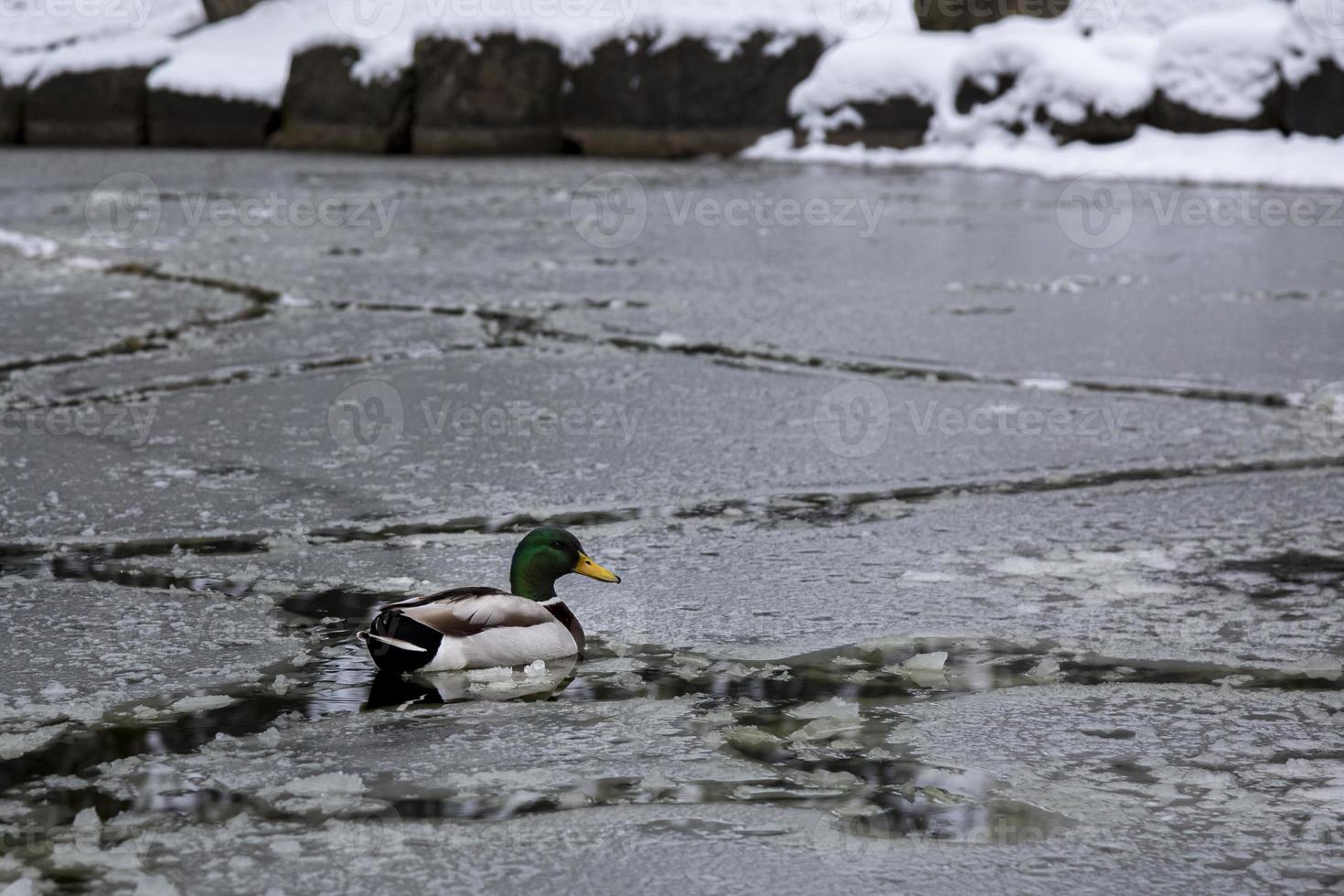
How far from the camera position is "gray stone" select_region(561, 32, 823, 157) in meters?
13.9

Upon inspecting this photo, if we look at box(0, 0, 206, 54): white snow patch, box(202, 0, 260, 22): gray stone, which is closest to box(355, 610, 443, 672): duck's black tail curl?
box(0, 0, 206, 54): white snow patch

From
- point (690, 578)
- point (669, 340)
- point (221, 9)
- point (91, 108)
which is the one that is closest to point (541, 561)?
point (690, 578)

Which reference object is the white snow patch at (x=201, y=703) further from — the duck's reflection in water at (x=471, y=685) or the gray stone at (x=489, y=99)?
the gray stone at (x=489, y=99)

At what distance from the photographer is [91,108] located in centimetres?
1548

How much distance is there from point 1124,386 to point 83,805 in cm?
386

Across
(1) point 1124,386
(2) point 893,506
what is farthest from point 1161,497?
(1) point 1124,386

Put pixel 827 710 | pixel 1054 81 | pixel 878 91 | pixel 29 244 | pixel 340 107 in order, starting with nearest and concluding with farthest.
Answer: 1. pixel 827 710
2. pixel 29 244
3. pixel 1054 81
4. pixel 878 91
5. pixel 340 107

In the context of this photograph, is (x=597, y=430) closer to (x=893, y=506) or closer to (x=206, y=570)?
(x=893, y=506)

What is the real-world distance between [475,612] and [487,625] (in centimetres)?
3

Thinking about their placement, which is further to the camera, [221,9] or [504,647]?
[221,9]

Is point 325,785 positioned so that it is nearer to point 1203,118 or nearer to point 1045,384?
point 1045,384

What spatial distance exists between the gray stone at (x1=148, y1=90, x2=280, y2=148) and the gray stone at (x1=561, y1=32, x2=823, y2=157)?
300cm

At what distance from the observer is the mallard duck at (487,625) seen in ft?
9.30

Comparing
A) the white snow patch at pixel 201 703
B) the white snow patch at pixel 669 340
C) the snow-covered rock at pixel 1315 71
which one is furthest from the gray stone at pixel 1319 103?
the white snow patch at pixel 201 703
